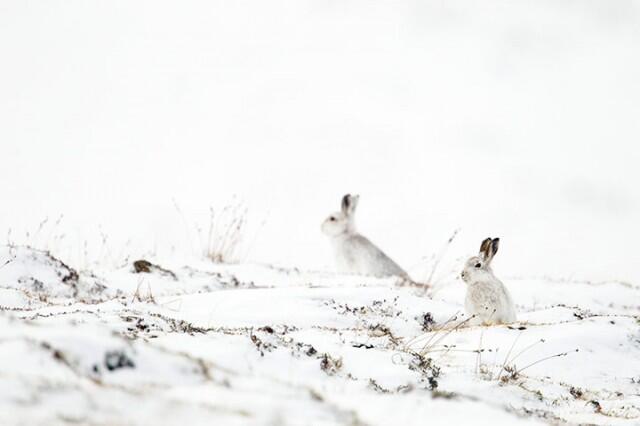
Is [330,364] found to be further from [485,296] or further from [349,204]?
[349,204]

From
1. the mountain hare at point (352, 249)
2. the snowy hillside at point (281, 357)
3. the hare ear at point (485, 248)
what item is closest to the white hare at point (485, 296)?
the hare ear at point (485, 248)

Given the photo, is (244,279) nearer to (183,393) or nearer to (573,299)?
(573,299)

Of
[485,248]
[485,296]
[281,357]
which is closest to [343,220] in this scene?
[485,248]

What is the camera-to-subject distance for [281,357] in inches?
213

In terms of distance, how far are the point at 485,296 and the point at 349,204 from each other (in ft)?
25.9

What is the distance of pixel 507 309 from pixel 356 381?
13.8 ft

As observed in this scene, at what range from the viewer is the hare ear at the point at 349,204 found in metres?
16.6

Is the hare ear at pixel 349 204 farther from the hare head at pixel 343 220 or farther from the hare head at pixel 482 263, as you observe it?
the hare head at pixel 482 263

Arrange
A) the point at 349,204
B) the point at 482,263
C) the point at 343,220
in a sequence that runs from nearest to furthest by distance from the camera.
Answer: the point at 482,263, the point at 343,220, the point at 349,204

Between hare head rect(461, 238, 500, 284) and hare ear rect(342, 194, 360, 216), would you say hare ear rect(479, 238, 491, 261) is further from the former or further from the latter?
hare ear rect(342, 194, 360, 216)

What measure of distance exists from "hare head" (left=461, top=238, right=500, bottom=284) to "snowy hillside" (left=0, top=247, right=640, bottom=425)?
2.33 feet

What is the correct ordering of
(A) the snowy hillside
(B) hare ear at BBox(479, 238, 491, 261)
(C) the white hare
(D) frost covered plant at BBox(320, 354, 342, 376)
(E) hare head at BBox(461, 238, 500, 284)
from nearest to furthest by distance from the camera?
(A) the snowy hillside
(D) frost covered plant at BBox(320, 354, 342, 376)
(C) the white hare
(E) hare head at BBox(461, 238, 500, 284)
(B) hare ear at BBox(479, 238, 491, 261)

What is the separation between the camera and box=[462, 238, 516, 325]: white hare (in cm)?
887

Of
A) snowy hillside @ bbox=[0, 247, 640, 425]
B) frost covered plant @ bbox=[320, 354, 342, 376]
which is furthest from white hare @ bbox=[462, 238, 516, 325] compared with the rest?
frost covered plant @ bbox=[320, 354, 342, 376]
